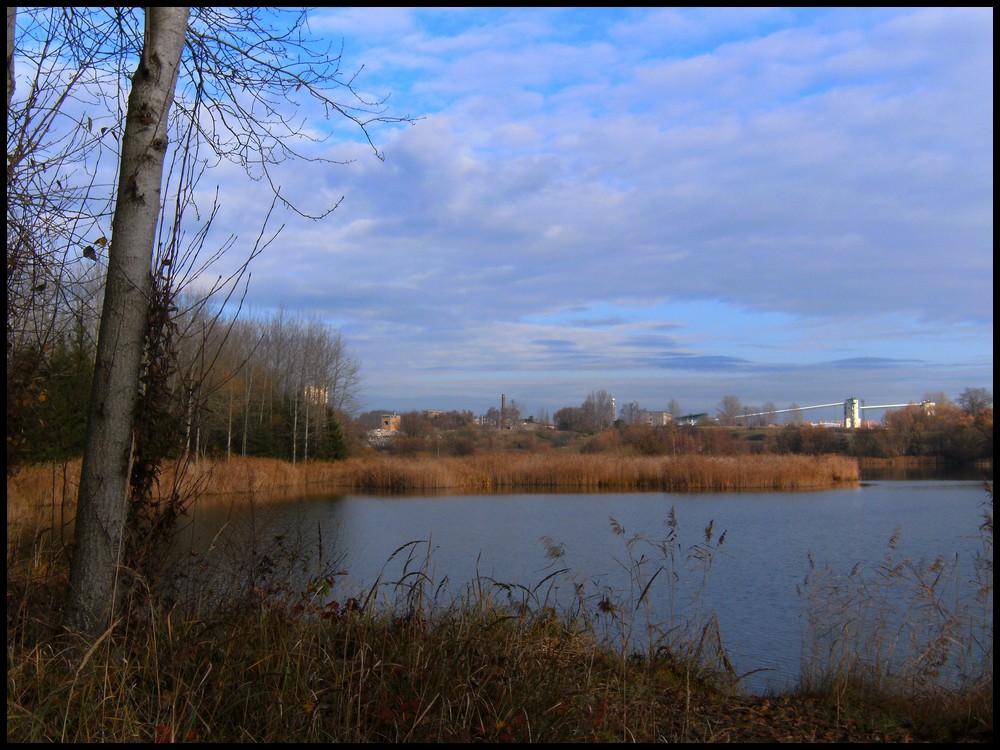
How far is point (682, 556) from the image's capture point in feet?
34.4

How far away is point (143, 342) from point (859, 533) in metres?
14.1

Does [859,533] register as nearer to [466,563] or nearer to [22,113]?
[466,563]

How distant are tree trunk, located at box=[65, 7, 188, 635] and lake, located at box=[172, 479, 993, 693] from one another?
3.14 feet

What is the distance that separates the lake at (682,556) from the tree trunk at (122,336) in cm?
96

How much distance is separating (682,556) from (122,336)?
844 centimetres

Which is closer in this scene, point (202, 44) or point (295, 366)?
point (202, 44)

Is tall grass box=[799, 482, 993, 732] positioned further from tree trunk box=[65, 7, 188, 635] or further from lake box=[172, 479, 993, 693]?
tree trunk box=[65, 7, 188, 635]

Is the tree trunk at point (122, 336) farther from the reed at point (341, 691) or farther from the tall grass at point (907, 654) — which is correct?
the tall grass at point (907, 654)

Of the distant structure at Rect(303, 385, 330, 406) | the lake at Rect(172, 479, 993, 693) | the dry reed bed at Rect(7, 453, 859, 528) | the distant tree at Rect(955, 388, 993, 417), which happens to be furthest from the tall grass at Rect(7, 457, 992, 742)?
the distant structure at Rect(303, 385, 330, 406)

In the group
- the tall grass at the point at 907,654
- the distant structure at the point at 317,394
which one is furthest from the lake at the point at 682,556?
the distant structure at the point at 317,394

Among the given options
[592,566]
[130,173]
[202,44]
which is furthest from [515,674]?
[592,566]

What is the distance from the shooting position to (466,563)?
11375mm

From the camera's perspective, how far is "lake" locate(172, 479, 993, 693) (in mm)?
5992

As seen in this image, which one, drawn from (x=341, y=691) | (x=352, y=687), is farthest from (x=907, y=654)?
(x=341, y=691)
